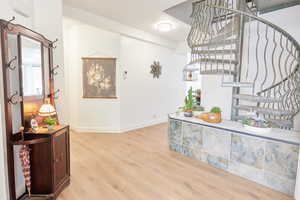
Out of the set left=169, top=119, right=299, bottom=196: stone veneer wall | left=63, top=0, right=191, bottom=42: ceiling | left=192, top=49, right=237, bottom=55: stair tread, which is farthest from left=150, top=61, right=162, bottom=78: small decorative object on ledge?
left=169, top=119, right=299, bottom=196: stone veneer wall

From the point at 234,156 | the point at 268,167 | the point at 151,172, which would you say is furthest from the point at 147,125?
the point at 268,167

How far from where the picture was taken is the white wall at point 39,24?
1.53 meters

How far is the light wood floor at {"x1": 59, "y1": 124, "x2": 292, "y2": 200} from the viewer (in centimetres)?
195

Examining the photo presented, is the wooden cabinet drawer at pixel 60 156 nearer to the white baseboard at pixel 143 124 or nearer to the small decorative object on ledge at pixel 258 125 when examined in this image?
the white baseboard at pixel 143 124

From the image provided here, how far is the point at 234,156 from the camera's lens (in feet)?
7.93

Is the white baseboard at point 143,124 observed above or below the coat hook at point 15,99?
below

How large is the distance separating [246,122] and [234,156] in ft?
1.79

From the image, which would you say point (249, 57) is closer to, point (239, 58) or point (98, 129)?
point (239, 58)

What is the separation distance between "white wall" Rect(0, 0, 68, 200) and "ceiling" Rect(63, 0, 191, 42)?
0.92 m

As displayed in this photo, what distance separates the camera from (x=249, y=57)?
10.8 feet

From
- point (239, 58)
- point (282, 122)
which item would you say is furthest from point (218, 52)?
point (282, 122)

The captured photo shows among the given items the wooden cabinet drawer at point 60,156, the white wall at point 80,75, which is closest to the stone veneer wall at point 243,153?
the wooden cabinet drawer at point 60,156

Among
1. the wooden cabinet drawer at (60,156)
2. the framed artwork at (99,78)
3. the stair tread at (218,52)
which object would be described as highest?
the stair tread at (218,52)

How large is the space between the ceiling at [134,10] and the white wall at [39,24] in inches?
36.3
